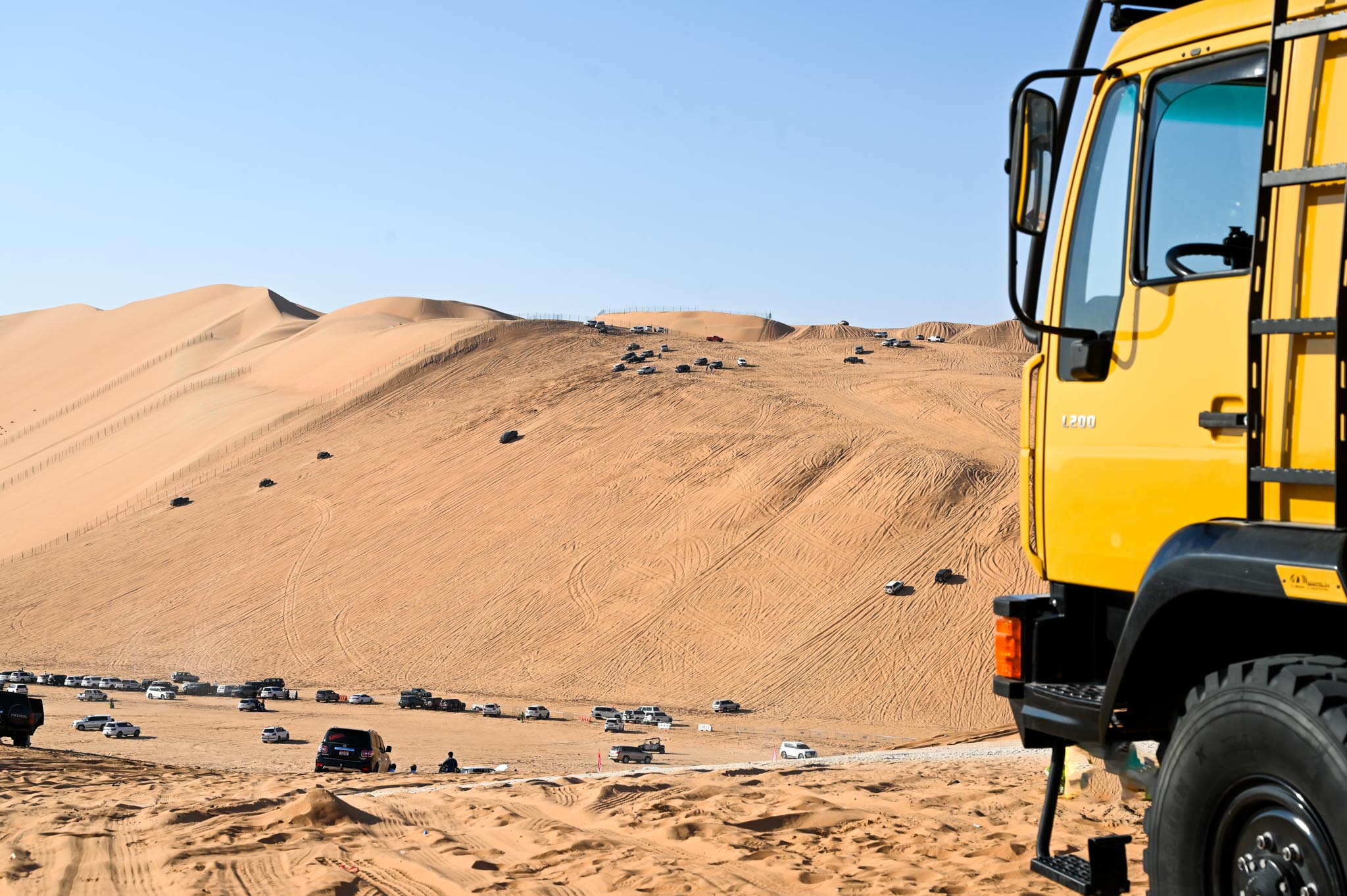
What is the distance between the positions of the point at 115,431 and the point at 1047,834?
4127 inches

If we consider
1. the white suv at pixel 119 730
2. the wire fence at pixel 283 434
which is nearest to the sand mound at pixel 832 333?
the wire fence at pixel 283 434

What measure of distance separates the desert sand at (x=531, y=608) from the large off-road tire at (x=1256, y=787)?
360 centimetres

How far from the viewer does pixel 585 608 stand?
5297cm

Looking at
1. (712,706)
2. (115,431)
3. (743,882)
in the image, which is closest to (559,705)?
(712,706)

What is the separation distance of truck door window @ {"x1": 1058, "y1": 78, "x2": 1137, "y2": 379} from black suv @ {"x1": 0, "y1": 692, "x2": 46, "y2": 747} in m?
20.4

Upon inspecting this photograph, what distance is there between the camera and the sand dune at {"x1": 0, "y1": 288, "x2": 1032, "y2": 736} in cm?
4762

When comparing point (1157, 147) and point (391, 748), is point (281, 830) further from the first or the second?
point (391, 748)

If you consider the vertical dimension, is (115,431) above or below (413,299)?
below

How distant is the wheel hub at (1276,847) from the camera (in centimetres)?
440

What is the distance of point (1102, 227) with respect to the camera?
603cm

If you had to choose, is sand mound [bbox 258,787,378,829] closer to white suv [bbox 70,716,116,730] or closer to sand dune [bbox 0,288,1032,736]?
white suv [bbox 70,716,116,730]

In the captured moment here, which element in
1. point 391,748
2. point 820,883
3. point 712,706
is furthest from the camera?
point 712,706

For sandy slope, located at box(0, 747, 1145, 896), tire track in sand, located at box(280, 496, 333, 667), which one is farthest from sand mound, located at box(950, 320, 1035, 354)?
sandy slope, located at box(0, 747, 1145, 896)

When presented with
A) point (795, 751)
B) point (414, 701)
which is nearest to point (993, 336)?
point (414, 701)
